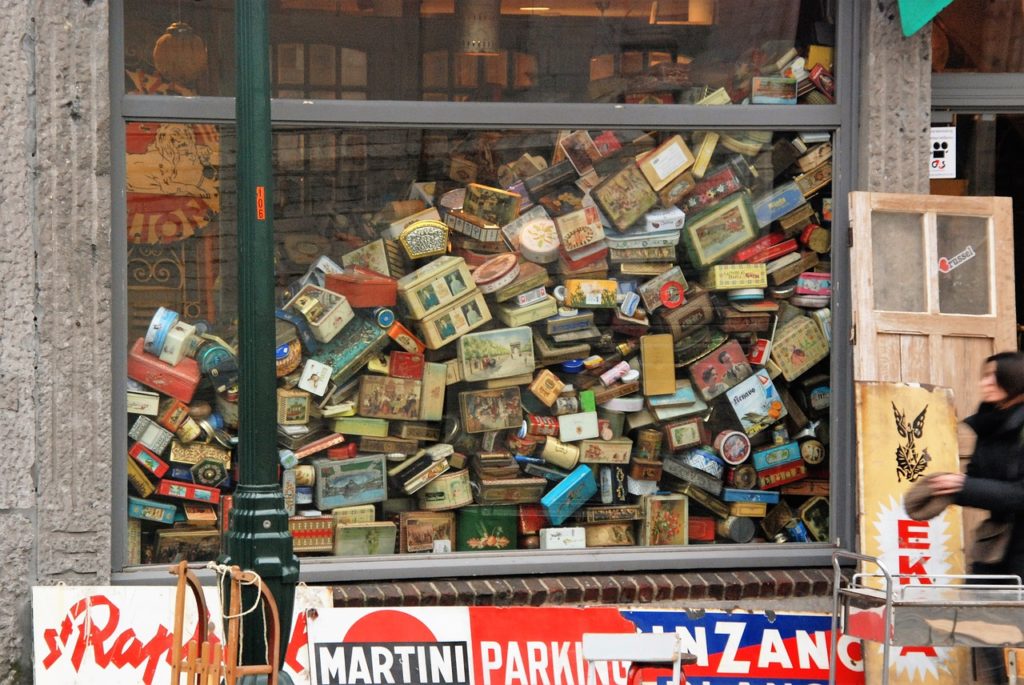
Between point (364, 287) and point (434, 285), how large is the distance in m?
0.34

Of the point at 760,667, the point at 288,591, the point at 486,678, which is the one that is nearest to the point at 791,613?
the point at 760,667

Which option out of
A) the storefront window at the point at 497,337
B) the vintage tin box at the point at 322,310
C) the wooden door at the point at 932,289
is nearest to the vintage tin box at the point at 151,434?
the storefront window at the point at 497,337

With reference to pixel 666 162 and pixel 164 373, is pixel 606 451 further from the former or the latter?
pixel 164 373

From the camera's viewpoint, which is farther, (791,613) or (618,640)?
(791,613)

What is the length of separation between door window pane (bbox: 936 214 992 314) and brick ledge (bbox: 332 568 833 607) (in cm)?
149

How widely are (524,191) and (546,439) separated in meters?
1.23

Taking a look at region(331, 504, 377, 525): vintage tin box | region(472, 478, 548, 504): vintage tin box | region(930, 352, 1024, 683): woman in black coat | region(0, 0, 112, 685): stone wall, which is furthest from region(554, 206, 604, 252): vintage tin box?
region(0, 0, 112, 685): stone wall

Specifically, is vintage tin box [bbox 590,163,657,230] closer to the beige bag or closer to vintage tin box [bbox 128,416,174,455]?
the beige bag

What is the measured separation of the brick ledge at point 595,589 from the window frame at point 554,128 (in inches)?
2.4

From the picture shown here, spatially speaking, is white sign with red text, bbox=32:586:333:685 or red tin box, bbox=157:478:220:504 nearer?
white sign with red text, bbox=32:586:333:685

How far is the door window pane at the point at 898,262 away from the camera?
6516 mm

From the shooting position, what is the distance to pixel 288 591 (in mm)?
4562

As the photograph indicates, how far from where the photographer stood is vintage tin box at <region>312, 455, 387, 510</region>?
6590 millimetres

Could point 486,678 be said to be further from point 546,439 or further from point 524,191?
point 524,191
